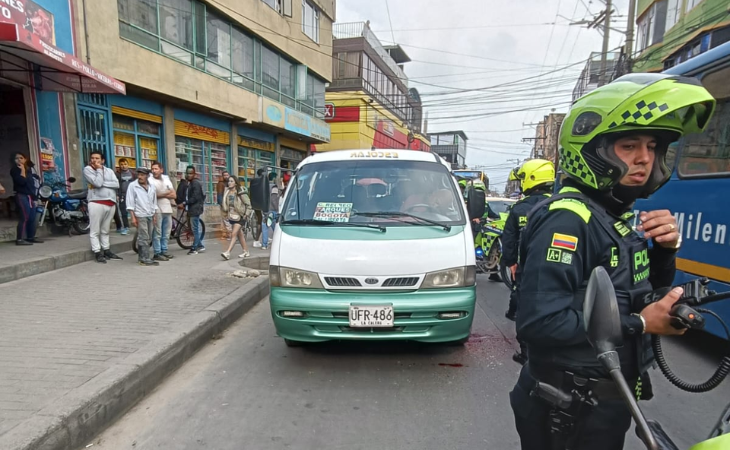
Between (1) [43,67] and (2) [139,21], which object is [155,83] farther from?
(1) [43,67]

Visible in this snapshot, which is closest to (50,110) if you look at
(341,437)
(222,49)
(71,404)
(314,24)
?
(222,49)

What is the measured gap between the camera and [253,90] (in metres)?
16.1

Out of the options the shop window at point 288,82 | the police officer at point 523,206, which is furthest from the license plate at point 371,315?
the shop window at point 288,82

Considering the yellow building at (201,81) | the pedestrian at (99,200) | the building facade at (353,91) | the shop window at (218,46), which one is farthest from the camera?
the building facade at (353,91)

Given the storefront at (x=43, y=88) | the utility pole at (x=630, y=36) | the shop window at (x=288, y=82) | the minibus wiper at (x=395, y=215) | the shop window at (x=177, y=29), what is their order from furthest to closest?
1. the shop window at (x=288, y=82)
2. the utility pole at (x=630, y=36)
3. the shop window at (x=177, y=29)
4. the storefront at (x=43, y=88)
5. the minibus wiper at (x=395, y=215)

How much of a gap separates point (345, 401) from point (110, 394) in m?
1.73

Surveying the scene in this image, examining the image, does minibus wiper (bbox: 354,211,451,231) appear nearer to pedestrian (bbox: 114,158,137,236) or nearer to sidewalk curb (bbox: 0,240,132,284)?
sidewalk curb (bbox: 0,240,132,284)

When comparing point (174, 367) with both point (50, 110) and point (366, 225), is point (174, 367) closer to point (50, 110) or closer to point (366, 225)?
point (366, 225)

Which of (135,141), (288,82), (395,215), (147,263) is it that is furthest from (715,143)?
(288,82)

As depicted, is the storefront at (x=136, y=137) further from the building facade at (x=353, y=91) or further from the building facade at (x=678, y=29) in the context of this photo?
the building facade at (x=678, y=29)

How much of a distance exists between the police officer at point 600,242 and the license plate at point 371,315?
1.87 m

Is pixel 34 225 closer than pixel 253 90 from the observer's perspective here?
Yes

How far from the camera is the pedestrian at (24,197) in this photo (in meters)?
6.74

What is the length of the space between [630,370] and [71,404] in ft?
10.5
